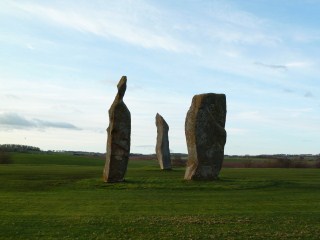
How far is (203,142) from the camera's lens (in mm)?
27250

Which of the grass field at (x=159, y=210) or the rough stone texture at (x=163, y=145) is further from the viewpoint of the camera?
the rough stone texture at (x=163, y=145)

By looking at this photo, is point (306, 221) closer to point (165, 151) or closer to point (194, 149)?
point (194, 149)

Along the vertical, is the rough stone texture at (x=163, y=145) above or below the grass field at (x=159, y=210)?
above

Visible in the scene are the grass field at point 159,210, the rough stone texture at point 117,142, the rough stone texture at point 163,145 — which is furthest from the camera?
the rough stone texture at point 163,145

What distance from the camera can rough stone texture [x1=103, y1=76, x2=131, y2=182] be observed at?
26500mm

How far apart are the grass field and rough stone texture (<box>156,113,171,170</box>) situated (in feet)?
46.5

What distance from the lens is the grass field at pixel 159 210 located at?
12.7m

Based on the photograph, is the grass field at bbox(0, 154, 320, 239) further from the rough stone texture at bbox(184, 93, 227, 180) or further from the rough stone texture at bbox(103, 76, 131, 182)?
the rough stone texture at bbox(184, 93, 227, 180)

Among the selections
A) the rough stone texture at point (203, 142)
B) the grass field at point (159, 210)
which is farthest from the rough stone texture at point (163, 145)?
the grass field at point (159, 210)

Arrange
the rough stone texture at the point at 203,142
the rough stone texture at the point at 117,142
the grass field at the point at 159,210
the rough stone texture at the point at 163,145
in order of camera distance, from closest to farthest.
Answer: the grass field at the point at 159,210
the rough stone texture at the point at 117,142
the rough stone texture at the point at 203,142
the rough stone texture at the point at 163,145

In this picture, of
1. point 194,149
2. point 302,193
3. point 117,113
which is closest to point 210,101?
point 194,149

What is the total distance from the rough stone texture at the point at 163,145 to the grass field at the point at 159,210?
14.2 metres

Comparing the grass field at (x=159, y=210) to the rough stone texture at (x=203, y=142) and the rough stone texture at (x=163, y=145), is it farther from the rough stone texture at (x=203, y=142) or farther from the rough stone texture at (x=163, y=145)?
the rough stone texture at (x=163, y=145)

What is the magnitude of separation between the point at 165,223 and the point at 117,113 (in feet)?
43.9
